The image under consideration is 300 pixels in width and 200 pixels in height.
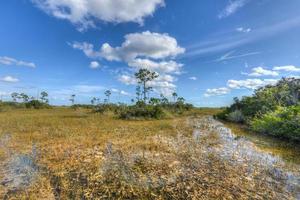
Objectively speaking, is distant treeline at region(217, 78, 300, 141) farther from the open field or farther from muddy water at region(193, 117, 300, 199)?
the open field

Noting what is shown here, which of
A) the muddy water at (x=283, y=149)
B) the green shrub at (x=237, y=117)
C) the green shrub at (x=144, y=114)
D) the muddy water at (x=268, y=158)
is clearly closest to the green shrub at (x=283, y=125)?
the muddy water at (x=283, y=149)

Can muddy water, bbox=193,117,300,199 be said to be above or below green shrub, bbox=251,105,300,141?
below

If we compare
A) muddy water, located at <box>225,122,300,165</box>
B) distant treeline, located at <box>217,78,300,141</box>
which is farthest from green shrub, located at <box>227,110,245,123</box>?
muddy water, located at <box>225,122,300,165</box>

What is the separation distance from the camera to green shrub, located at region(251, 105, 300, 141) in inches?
419

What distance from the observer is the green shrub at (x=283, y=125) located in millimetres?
10631

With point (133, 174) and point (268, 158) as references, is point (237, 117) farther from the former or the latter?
point (133, 174)

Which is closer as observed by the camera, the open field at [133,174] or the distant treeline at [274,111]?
the open field at [133,174]

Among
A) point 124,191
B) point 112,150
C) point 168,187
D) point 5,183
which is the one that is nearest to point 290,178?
point 168,187

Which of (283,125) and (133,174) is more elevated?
(283,125)

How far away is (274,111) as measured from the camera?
16.2 metres

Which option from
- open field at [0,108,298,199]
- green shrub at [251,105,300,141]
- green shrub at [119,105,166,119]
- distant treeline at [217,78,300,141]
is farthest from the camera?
green shrub at [119,105,166,119]

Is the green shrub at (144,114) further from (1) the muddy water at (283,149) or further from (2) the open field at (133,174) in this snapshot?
(2) the open field at (133,174)

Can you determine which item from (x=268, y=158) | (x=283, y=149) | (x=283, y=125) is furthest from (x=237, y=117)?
(x=268, y=158)

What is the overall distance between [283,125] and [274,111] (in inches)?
202
